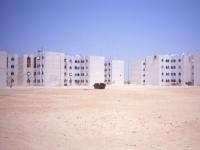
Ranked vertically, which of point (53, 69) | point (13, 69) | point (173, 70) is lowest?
point (173, 70)

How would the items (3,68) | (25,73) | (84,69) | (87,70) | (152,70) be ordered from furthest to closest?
(152,70)
(84,69)
(87,70)
(25,73)
(3,68)

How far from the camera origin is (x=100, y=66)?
344ft

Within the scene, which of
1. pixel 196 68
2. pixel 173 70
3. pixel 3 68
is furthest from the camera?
pixel 173 70

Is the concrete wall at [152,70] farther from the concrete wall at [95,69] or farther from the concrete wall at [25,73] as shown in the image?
the concrete wall at [25,73]

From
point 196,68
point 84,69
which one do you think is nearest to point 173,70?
point 196,68

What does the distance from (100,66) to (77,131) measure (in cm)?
9126

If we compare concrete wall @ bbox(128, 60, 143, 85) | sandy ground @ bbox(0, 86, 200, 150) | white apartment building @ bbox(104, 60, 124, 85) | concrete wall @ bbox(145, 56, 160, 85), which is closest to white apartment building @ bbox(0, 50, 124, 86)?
white apartment building @ bbox(104, 60, 124, 85)

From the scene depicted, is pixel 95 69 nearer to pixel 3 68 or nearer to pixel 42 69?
pixel 42 69

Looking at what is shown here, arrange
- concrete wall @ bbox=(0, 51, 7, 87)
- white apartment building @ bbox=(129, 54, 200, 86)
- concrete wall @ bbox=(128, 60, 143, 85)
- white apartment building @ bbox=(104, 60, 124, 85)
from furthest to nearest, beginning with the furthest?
white apartment building @ bbox=(104, 60, 124, 85) < concrete wall @ bbox=(128, 60, 143, 85) < white apartment building @ bbox=(129, 54, 200, 86) < concrete wall @ bbox=(0, 51, 7, 87)

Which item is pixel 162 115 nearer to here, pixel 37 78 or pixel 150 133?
pixel 150 133

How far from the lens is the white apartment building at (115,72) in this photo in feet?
382

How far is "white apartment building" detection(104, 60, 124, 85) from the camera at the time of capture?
116500 mm

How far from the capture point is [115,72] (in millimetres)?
117062

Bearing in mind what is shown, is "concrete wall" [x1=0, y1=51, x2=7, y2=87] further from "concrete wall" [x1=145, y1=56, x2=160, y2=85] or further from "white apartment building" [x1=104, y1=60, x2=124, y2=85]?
"concrete wall" [x1=145, y1=56, x2=160, y2=85]
